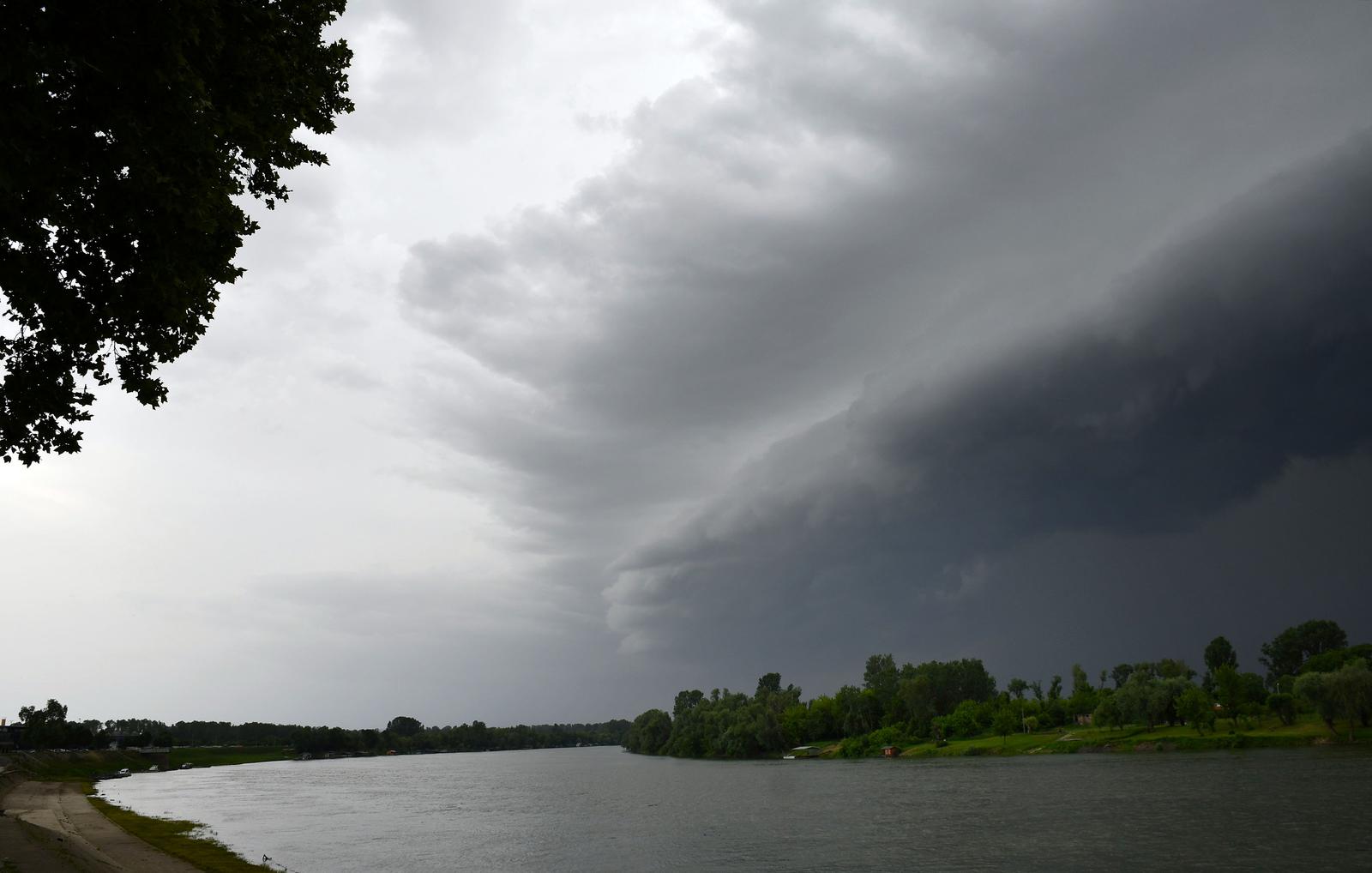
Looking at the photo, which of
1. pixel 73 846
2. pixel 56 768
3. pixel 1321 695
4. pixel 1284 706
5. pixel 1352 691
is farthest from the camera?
pixel 56 768

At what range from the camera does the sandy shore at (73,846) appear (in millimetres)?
43031

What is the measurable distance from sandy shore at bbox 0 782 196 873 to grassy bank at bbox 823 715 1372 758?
13721 cm

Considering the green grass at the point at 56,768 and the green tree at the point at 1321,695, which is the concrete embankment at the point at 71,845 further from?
the green tree at the point at 1321,695

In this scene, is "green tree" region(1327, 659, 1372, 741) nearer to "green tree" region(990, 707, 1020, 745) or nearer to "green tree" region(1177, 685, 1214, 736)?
"green tree" region(1177, 685, 1214, 736)

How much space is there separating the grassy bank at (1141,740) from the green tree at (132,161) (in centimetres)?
14581

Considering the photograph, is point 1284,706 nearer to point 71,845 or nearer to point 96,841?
point 96,841

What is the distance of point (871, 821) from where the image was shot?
66000mm

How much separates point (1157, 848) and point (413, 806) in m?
84.1

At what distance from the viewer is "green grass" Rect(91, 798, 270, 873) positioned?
168ft

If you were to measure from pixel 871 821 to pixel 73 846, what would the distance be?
5530cm

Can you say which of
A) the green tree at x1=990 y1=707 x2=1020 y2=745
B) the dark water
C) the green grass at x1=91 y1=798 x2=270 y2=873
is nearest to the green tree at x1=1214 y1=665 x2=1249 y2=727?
the dark water

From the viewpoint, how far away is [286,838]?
231 ft

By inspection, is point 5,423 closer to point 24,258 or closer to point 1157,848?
point 24,258

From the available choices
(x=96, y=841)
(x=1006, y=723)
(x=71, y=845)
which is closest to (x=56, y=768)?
(x=96, y=841)
